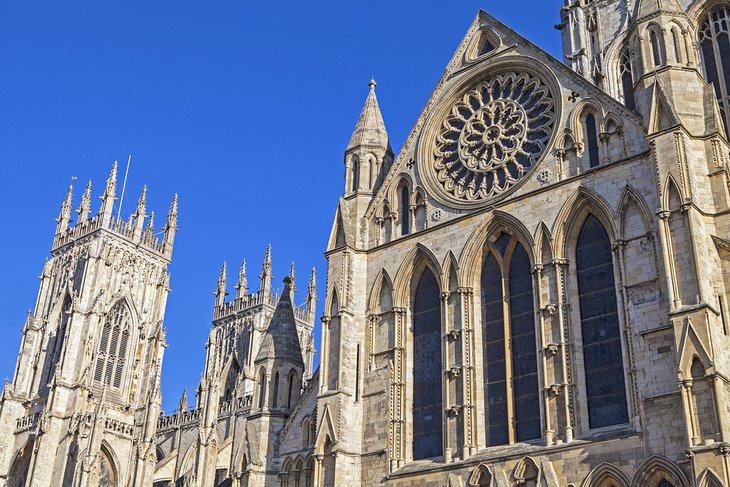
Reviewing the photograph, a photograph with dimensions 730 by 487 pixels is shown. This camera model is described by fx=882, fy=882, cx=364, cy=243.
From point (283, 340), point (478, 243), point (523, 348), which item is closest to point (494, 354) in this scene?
point (523, 348)

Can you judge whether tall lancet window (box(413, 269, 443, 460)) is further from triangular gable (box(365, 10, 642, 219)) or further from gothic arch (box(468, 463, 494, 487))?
triangular gable (box(365, 10, 642, 219))

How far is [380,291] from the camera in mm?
24141

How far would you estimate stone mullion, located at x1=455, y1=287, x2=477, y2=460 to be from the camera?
20.2 meters

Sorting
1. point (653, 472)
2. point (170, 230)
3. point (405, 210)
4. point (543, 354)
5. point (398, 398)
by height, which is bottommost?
point (653, 472)

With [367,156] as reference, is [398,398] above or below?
below

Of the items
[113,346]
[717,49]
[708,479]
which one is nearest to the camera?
[708,479]

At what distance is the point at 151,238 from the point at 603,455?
5251cm

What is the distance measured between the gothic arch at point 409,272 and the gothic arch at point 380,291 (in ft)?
0.96

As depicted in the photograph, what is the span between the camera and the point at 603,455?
58.4 feet

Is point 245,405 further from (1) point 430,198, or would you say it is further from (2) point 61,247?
(1) point 430,198

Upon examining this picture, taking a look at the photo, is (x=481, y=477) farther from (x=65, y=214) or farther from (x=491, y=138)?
(x=65, y=214)

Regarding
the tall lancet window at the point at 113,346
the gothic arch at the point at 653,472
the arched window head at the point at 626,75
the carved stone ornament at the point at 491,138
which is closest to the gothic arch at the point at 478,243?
the carved stone ornament at the point at 491,138

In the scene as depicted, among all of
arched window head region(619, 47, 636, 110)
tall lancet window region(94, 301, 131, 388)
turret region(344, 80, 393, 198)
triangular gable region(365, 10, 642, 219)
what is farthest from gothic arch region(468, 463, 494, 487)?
tall lancet window region(94, 301, 131, 388)

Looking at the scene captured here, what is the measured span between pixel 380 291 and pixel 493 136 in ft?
17.2
